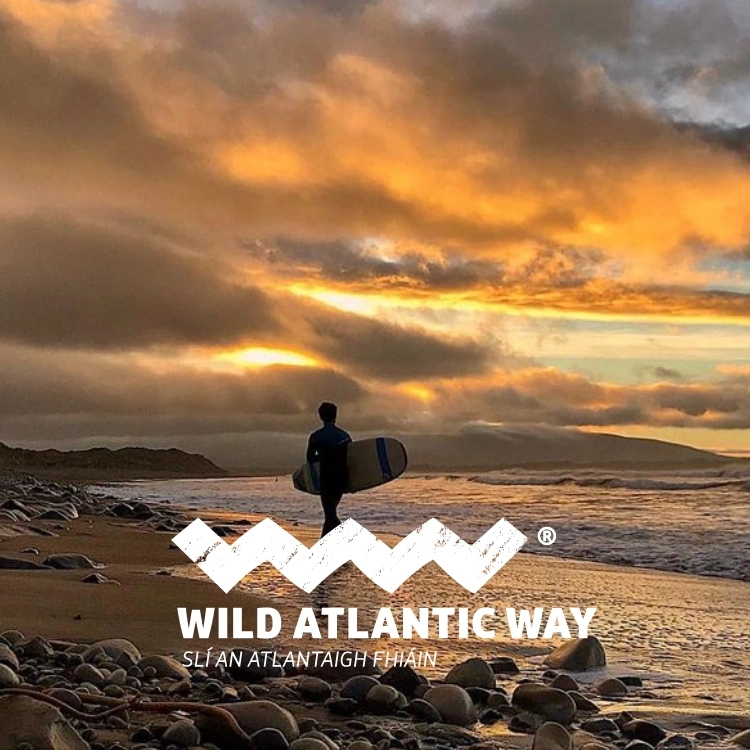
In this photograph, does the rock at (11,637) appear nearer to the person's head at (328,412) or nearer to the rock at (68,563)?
the rock at (68,563)

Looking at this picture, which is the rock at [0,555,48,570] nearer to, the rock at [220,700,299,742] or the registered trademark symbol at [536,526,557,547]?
the rock at [220,700,299,742]

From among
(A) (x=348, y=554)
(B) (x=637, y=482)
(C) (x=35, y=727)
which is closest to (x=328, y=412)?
(A) (x=348, y=554)

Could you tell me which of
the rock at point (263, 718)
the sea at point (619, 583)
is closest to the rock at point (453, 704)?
the rock at point (263, 718)

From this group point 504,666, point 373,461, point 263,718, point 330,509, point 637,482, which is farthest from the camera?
point 637,482

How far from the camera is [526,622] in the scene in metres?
6.80

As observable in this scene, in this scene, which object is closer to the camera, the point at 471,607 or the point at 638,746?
the point at 638,746

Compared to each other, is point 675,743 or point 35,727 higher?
point 35,727

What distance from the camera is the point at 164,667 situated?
4.54 metres

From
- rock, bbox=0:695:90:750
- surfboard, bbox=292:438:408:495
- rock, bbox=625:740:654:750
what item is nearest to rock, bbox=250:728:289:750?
rock, bbox=0:695:90:750

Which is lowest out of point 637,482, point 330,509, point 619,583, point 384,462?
point 619,583

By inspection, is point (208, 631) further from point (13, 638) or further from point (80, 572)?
point (80, 572)

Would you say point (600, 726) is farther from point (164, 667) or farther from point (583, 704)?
point (164, 667)

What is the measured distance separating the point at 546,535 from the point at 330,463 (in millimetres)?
3789

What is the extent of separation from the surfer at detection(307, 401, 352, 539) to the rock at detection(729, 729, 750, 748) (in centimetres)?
740
